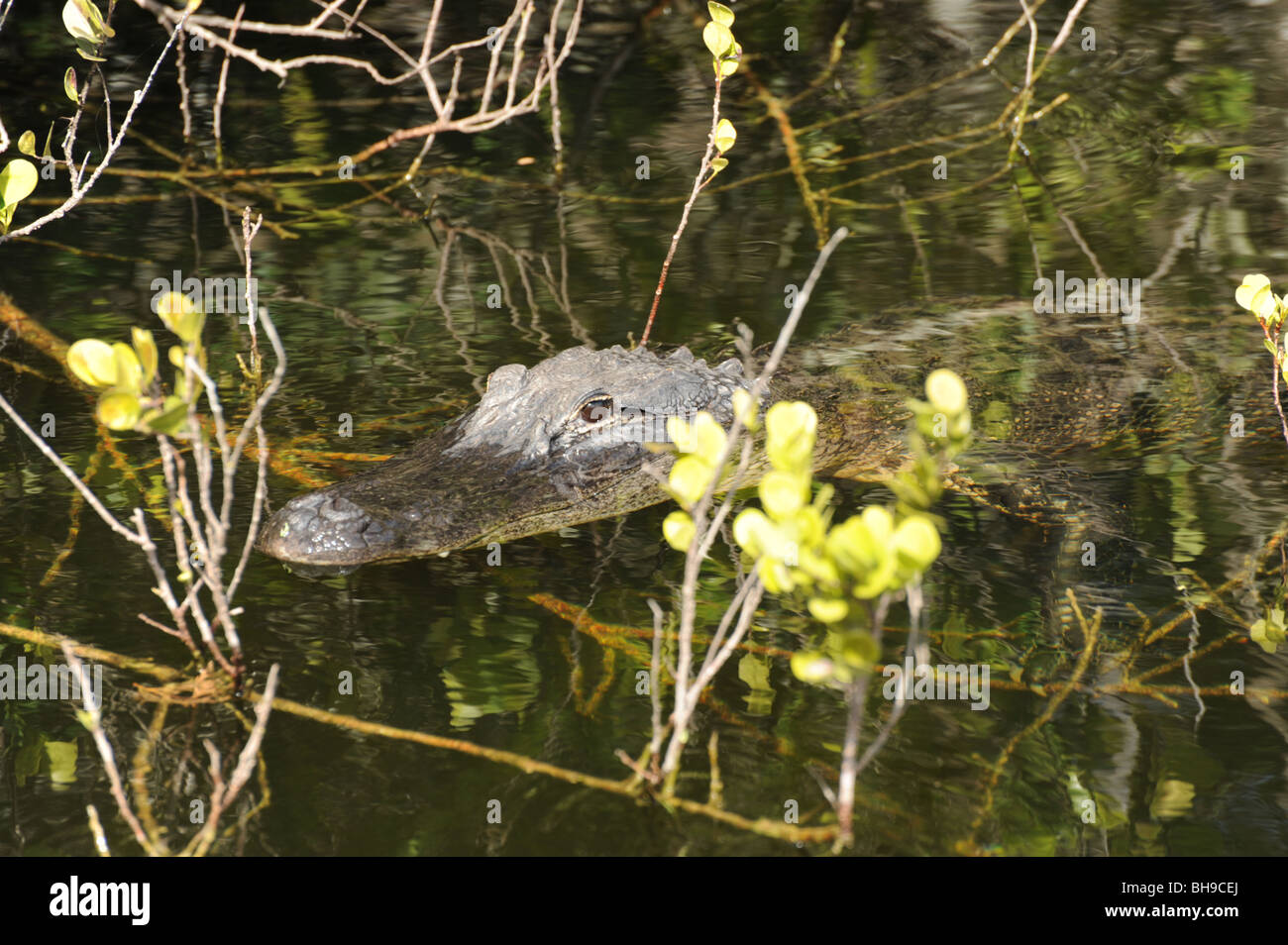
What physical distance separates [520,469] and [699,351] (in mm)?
1440

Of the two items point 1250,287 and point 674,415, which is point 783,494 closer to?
point 1250,287

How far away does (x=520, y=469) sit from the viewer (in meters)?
4.30

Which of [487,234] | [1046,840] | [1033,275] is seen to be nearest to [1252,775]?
[1046,840]

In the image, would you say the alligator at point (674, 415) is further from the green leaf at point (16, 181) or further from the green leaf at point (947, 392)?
the green leaf at point (947, 392)

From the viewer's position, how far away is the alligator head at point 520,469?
3721 millimetres

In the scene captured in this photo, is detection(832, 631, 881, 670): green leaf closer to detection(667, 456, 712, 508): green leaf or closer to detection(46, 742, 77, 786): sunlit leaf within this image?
detection(667, 456, 712, 508): green leaf

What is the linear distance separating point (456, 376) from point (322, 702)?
225cm

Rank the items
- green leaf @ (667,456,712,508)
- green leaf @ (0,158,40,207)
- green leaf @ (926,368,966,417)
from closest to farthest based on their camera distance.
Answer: green leaf @ (926,368,966,417) < green leaf @ (667,456,712,508) < green leaf @ (0,158,40,207)

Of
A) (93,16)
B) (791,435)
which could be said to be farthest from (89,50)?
(791,435)

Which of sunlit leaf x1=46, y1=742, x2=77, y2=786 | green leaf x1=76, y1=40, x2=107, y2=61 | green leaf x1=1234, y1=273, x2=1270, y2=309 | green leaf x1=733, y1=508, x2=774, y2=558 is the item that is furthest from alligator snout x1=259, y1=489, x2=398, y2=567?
green leaf x1=1234, y1=273, x2=1270, y2=309

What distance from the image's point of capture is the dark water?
282 centimetres

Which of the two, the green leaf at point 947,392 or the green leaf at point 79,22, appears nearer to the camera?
the green leaf at point 947,392

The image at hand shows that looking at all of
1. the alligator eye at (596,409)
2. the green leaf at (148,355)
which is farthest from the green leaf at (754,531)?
the alligator eye at (596,409)

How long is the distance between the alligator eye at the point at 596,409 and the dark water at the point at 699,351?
1.42 ft
